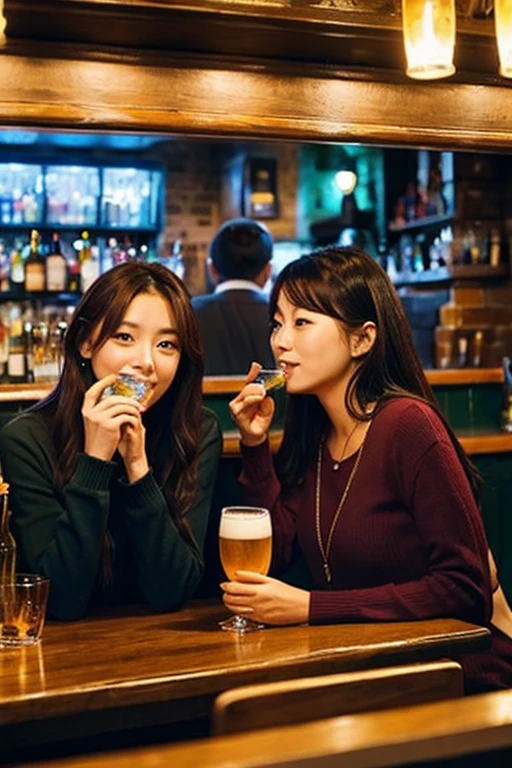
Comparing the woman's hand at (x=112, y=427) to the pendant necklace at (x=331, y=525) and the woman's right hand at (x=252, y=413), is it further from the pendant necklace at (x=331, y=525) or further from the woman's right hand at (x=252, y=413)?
the pendant necklace at (x=331, y=525)

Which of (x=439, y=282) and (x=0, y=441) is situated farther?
(x=439, y=282)

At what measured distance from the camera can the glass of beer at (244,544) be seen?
6.98 feet

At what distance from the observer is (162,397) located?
2604mm

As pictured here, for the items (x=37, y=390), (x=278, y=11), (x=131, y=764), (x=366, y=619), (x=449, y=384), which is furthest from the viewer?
(x=449, y=384)

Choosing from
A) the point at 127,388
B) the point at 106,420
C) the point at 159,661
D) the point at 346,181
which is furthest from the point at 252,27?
the point at 346,181

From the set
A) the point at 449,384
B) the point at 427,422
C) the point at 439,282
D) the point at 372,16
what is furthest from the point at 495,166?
the point at 427,422

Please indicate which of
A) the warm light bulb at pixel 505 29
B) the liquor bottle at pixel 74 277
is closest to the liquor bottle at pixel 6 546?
the warm light bulb at pixel 505 29

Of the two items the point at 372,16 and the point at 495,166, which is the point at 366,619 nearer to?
the point at 372,16

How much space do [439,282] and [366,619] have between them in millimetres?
4630

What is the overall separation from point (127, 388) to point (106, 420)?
0.11m

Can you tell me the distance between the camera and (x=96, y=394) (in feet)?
7.52

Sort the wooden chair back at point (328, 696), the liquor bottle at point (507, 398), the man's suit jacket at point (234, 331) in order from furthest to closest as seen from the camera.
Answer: the man's suit jacket at point (234, 331) < the liquor bottle at point (507, 398) < the wooden chair back at point (328, 696)

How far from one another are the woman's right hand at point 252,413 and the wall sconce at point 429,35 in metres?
0.77

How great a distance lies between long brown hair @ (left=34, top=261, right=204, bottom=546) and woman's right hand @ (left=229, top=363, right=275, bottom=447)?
10 cm
